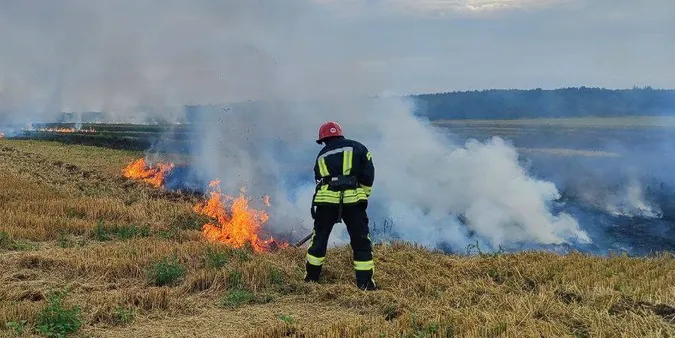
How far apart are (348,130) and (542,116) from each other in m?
29.3

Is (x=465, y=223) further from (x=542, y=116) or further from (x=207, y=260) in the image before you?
(x=542, y=116)

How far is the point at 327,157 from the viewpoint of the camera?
278 inches

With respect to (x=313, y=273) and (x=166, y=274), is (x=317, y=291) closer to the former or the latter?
(x=313, y=273)

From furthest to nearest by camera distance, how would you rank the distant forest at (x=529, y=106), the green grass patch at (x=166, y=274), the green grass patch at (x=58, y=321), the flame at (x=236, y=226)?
1. the distant forest at (x=529, y=106)
2. the flame at (x=236, y=226)
3. the green grass patch at (x=166, y=274)
4. the green grass patch at (x=58, y=321)

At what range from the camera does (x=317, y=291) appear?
6.45 meters

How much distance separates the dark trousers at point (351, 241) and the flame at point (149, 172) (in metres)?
12.8

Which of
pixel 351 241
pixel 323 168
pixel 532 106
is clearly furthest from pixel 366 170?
pixel 532 106

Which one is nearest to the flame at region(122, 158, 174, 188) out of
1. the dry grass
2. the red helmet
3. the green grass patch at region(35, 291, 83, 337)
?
the dry grass

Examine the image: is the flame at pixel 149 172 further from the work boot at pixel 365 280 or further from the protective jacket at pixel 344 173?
the work boot at pixel 365 280

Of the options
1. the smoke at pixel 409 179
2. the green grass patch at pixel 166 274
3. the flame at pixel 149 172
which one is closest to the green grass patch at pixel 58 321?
the green grass patch at pixel 166 274

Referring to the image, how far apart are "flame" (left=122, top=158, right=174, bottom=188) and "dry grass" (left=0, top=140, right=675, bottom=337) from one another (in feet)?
31.6

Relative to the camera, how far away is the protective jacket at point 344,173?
273 inches

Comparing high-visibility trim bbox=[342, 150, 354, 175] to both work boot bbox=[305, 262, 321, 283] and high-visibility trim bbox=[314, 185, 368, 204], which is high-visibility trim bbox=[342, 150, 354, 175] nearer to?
high-visibility trim bbox=[314, 185, 368, 204]

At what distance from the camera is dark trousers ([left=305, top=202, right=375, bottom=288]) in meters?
6.69
